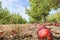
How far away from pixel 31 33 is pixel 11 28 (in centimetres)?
28

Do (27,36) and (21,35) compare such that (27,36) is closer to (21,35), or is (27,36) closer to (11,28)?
(21,35)

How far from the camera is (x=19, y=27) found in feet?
7.14

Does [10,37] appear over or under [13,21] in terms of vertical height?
under

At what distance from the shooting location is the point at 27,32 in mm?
2283

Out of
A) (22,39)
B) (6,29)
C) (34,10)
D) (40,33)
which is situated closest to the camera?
(40,33)

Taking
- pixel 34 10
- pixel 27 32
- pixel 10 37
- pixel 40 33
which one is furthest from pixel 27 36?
pixel 34 10

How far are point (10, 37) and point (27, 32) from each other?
0.70ft

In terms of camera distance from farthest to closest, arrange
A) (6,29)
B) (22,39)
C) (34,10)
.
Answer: (34,10), (22,39), (6,29)

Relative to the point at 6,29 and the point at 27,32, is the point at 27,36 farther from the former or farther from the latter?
the point at 6,29

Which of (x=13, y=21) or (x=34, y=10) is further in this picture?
(x=34, y=10)

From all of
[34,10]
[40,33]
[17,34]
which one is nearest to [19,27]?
[17,34]

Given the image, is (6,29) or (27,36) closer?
(6,29)

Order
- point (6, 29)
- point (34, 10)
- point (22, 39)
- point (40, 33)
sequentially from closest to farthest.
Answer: point (40, 33) < point (6, 29) < point (22, 39) < point (34, 10)

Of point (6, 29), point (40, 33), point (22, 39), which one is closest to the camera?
point (40, 33)
